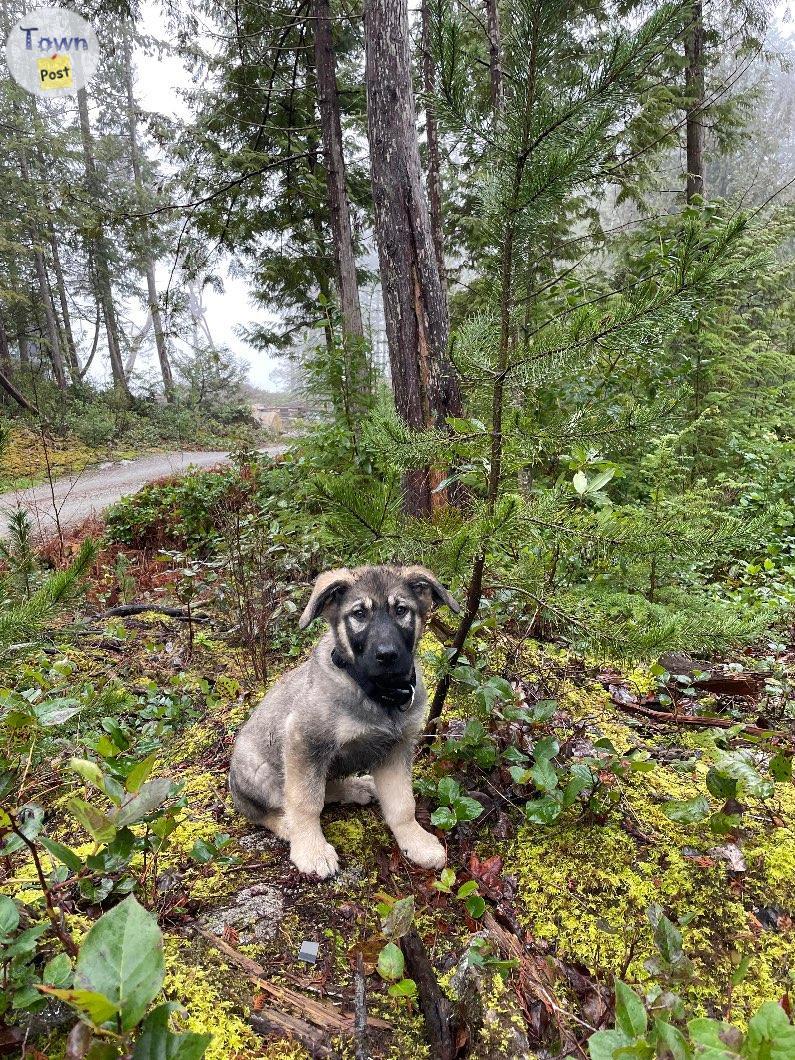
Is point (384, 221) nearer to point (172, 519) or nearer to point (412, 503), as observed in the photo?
point (412, 503)

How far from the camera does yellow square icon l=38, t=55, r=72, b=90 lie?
13430mm

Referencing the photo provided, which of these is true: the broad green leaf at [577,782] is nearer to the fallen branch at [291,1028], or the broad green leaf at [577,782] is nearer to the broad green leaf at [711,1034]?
the broad green leaf at [711,1034]

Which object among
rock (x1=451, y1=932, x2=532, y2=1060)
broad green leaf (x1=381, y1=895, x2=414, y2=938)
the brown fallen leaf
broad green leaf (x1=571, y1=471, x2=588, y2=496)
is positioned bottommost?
rock (x1=451, y1=932, x2=532, y2=1060)

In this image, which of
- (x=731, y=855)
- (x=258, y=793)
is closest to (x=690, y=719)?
(x=731, y=855)

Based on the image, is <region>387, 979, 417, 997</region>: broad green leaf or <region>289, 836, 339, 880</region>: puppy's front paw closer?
<region>387, 979, 417, 997</region>: broad green leaf

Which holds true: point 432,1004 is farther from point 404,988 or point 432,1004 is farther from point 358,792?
point 358,792

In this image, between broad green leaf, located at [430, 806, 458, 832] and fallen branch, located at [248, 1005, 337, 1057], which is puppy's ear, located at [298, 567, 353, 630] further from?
fallen branch, located at [248, 1005, 337, 1057]

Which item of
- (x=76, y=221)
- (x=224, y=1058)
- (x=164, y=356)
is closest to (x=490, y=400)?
(x=224, y=1058)

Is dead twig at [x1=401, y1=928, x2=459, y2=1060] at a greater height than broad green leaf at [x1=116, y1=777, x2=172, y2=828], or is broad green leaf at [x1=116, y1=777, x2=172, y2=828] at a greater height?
broad green leaf at [x1=116, y1=777, x2=172, y2=828]

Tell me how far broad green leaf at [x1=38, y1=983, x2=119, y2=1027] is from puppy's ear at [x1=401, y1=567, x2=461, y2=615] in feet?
6.34

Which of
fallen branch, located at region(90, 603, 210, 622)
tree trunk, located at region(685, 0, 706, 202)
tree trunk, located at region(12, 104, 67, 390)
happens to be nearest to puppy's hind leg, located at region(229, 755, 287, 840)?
fallen branch, located at region(90, 603, 210, 622)

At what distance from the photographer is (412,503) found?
5.08 metres

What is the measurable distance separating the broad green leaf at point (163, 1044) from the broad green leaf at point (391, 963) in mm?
919

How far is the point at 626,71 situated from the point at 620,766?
2.76m
